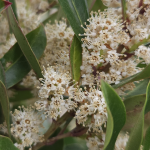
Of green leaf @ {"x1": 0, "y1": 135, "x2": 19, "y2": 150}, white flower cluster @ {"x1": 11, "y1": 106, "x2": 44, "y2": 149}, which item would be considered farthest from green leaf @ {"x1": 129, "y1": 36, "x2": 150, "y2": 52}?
green leaf @ {"x1": 0, "y1": 135, "x2": 19, "y2": 150}

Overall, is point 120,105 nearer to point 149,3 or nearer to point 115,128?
point 115,128

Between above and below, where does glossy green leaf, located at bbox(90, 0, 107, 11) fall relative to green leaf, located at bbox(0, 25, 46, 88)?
above

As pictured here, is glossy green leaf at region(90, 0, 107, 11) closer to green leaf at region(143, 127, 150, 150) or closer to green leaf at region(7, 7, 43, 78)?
green leaf at region(7, 7, 43, 78)

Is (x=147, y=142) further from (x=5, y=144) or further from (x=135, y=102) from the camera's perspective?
(x=5, y=144)

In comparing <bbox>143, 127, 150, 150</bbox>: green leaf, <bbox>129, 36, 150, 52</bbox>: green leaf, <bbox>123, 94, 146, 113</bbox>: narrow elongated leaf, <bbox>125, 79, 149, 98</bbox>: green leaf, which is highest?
<bbox>129, 36, 150, 52</bbox>: green leaf

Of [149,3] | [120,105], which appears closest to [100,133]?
[120,105]

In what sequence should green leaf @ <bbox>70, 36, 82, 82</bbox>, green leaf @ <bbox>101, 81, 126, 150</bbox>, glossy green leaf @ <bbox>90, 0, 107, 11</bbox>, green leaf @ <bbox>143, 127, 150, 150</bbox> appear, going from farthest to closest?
1. glossy green leaf @ <bbox>90, 0, 107, 11</bbox>
2. green leaf @ <bbox>70, 36, 82, 82</bbox>
3. green leaf @ <bbox>143, 127, 150, 150</bbox>
4. green leaf @ <bbox>101, 81, 126, 150</bbox>

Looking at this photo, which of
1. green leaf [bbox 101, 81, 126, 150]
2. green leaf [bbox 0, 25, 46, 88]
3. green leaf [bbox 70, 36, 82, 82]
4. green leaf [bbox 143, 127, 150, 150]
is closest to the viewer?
green leaf [bbox 101, 81, 126, 150]
